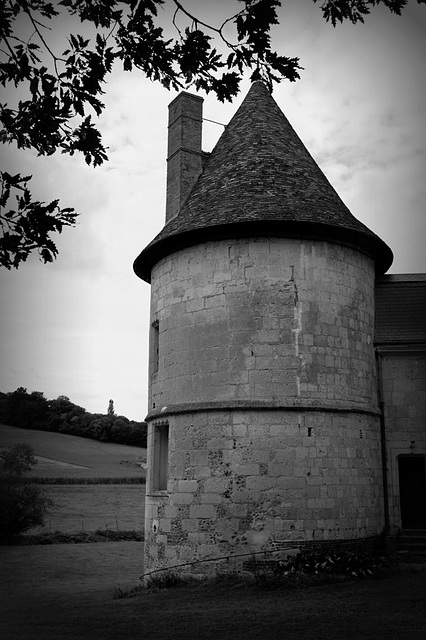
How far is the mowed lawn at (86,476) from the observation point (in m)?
32.9

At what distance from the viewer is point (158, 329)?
15.0 meters

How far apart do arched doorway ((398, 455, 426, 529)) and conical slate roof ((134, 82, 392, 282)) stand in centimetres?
472

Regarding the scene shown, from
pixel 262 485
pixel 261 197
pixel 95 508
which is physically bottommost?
pixel 95 508

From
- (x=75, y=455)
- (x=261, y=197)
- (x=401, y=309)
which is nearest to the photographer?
(x=261, y=197)

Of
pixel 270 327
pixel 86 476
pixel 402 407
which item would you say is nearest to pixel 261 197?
pixel 270 327

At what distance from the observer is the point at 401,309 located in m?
15.0

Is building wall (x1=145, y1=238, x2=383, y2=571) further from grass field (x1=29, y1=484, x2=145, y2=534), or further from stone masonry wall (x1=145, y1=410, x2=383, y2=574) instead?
grass field (x1=29, y1=484, x2=145, y2=534)

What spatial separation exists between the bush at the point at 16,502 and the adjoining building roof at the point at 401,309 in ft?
64.0

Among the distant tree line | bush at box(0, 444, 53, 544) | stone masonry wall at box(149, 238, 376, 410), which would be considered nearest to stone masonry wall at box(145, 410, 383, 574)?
stone masonry wall at box(149, 238, 376, 410)

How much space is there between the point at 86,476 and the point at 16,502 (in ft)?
52.1

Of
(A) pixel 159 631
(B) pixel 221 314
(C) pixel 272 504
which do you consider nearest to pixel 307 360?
(B) pixel 221 314

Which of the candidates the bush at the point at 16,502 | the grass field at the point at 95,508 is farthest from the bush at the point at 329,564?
the grass field at the point at 95,508

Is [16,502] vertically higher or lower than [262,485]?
lower

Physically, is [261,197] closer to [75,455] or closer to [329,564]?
[329,564]
